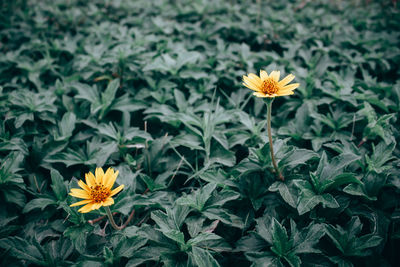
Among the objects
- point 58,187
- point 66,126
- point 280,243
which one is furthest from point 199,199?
point 66,126

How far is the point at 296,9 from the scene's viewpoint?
3912 mm

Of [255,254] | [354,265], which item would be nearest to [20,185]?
[255,254]

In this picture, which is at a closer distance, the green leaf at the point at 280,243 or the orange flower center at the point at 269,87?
the green leaf at the point at 280,243

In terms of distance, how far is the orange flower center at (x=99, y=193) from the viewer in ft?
4.32

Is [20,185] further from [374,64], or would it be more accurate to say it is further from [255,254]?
[374,64]

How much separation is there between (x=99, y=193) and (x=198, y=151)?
793 millimetres

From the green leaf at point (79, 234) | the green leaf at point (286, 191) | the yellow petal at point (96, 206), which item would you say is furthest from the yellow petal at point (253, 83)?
the green leaf at point (79, 234)

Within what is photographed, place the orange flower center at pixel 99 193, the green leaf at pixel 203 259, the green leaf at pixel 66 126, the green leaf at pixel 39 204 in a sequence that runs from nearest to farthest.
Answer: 1. the green leaf at pixel 203 259
2. the orange flower center at pixel 99 193
3. the green leaf at pixel 39 204
4. the green leaf at pixel 66 126

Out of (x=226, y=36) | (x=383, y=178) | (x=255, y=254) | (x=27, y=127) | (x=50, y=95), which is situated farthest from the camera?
(x=226, y=36)

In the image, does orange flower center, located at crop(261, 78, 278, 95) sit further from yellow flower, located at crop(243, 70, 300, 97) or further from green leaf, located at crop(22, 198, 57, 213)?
green leaf, located at crop(22, 198, 57, 213)

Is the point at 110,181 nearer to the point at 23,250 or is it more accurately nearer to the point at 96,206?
the point at 96,206


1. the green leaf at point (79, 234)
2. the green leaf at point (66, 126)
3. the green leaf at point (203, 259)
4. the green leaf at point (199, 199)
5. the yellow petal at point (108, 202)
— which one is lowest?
the green leaf at point (79, 234)

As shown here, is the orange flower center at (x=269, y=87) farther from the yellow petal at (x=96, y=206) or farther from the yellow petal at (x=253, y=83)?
the yellow petal at (x=96, y=206)

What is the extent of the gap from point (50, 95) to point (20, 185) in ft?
2.95
